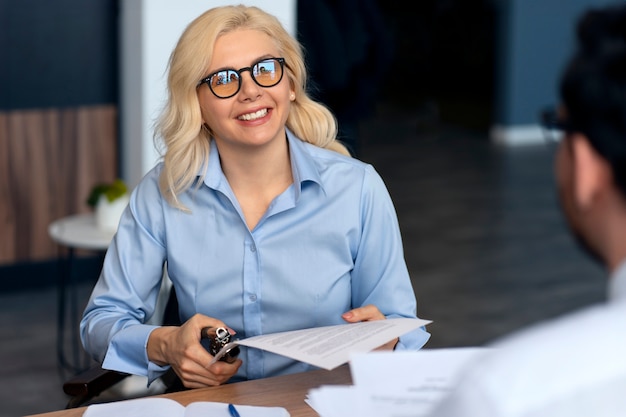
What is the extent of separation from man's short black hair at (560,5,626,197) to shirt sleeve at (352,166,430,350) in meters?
1.18

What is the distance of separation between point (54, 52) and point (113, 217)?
1.41 m

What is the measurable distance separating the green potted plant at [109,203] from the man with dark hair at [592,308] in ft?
9.57

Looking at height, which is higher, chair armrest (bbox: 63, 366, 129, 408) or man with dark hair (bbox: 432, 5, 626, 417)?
man with dark hair (bbox: 432, 5, 626, 417)

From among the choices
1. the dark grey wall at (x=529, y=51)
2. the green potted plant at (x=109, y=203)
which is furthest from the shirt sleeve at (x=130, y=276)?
the dark grey wall at (x=529, y=51)

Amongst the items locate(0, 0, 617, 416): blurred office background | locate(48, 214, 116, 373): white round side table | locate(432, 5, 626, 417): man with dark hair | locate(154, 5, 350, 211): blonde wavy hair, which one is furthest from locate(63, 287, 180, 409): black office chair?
locate(0, 0, 617, 416): blurred office background

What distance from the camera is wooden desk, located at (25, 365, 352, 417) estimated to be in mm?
1724

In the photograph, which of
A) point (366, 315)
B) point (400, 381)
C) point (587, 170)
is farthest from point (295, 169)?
point (587, 170)

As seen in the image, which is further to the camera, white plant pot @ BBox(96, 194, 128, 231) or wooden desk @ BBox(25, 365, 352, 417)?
white plant pot @ BBox(96, 194, 128, 231)

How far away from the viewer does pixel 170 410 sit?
169 cm

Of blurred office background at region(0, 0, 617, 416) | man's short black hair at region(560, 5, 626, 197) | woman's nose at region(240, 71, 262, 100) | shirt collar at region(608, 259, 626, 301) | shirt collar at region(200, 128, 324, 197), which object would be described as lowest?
blurred office background at region(0, 0, 617, 416)

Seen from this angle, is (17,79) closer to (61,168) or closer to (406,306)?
(61,168)

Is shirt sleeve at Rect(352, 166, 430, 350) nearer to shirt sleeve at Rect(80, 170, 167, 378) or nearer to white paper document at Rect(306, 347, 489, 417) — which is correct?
shirt sleeve at Rect(80, 170, 167, 378)

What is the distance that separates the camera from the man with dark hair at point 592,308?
0.88 meters

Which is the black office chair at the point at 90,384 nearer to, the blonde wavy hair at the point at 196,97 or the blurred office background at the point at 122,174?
the blonde wavy hair at the point at 196,97
